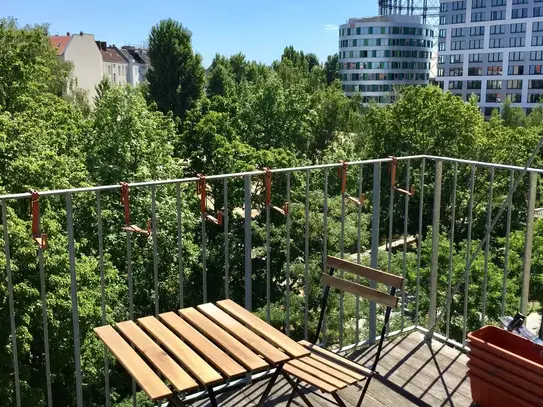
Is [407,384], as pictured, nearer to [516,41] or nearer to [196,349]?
[196,349]

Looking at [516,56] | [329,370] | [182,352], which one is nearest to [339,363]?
[329,370]

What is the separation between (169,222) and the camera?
17.8 metres

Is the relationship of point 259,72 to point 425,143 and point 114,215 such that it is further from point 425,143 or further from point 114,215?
point 114,215

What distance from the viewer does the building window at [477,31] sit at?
7444 centimetres

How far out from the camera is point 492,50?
73625mm

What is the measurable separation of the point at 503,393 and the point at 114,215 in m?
14.2

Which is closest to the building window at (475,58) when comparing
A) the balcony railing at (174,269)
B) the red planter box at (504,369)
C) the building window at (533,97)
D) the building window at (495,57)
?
the building window at (495,57)

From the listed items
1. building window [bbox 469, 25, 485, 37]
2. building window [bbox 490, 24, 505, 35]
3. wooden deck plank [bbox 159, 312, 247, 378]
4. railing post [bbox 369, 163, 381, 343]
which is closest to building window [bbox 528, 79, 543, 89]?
building window [bbox 490, 24, 505, 35]

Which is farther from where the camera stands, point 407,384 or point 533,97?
point 533,97

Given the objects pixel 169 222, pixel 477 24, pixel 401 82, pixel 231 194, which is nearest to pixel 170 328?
pixel 169 222

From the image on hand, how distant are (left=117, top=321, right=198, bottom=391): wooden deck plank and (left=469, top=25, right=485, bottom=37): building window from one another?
80.7 meters

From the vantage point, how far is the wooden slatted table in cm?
227

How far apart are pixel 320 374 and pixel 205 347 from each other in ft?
2.10

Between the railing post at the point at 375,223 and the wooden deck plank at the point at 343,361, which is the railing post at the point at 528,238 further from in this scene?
the wooden deck plank at the point at 343,361
